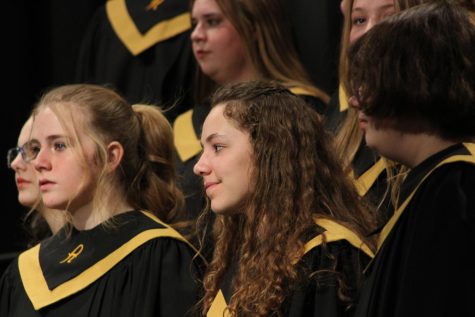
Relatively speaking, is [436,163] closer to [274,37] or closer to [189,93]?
[274,37]

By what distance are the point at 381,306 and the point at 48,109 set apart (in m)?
1.55

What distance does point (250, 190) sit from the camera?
2.96m

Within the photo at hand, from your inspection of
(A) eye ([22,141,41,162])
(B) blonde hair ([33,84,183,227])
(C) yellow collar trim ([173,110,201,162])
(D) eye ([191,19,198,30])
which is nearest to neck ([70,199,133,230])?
(B) blonde hair ([33,84,183,227])

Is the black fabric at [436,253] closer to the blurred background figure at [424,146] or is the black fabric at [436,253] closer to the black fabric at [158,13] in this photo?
the blurred background figure at [424,146]

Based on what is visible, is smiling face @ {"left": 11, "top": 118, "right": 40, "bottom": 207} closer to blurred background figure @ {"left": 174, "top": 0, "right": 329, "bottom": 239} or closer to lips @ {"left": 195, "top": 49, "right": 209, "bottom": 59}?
blurred background figure @ {"left": 174, "top": 0, "right": 329, "bottom": 239}

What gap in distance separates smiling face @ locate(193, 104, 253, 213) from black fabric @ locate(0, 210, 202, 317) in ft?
1.51

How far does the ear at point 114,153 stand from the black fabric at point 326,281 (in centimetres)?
95

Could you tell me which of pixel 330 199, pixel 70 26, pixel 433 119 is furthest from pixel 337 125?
pixel 70 26

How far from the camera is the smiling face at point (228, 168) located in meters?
2.96

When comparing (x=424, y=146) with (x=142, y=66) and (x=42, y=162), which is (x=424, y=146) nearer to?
(x=42, y=162)

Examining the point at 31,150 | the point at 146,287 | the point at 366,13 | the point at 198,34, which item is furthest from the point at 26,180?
the point at 366,13

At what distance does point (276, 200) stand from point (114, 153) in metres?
0.79

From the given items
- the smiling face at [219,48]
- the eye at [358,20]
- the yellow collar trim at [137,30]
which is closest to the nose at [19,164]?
the smiling face at [219,48]

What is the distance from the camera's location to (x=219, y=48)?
13.9 ft
